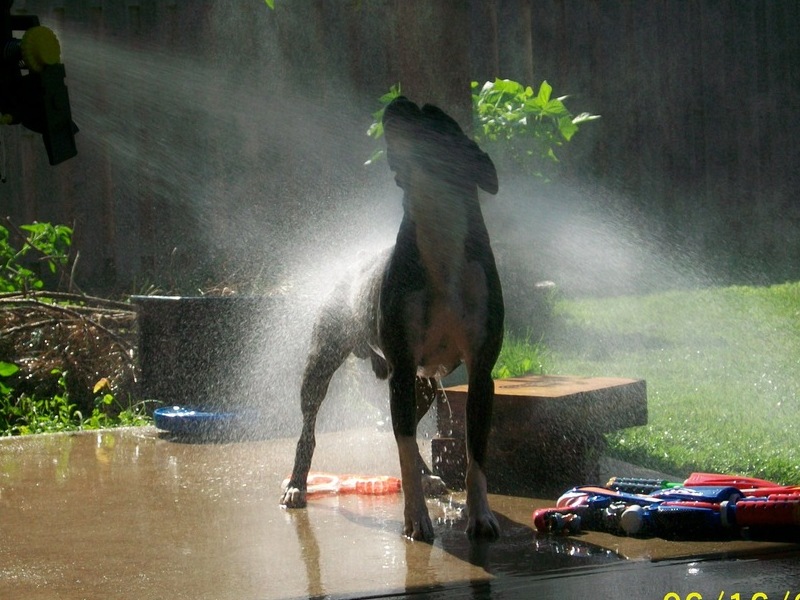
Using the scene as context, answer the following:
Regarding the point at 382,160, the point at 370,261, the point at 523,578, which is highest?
the point at 382,160

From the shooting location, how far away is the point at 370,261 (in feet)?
17.4

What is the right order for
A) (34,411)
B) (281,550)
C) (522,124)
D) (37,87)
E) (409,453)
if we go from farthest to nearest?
(34,411), (522,124), (409,453), (281,550), (37,87)

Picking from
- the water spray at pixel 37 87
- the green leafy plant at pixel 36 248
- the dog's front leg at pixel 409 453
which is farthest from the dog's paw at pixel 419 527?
the green leafy plant at pixel 36 248

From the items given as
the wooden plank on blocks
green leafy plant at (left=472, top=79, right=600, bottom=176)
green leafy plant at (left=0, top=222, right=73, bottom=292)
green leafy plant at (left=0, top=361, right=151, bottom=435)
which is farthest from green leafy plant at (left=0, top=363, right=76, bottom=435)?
green leafy plant at (left=472, top=79, right=600, bottom=176)

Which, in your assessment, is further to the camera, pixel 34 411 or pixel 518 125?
pixel 34 411

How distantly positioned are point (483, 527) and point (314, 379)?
4.66 ft

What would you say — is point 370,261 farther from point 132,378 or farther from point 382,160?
point 132,378

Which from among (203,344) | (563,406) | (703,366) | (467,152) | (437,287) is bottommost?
(563,406)

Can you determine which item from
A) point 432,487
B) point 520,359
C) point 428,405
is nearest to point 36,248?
point 520,359

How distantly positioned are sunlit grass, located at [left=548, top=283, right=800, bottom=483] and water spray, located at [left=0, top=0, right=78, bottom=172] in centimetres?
327

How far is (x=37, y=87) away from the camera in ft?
11.9

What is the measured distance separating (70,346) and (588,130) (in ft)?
18.1

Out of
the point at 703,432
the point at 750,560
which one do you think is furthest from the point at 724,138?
the point at 750,560

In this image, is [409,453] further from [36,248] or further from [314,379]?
[36,248]
